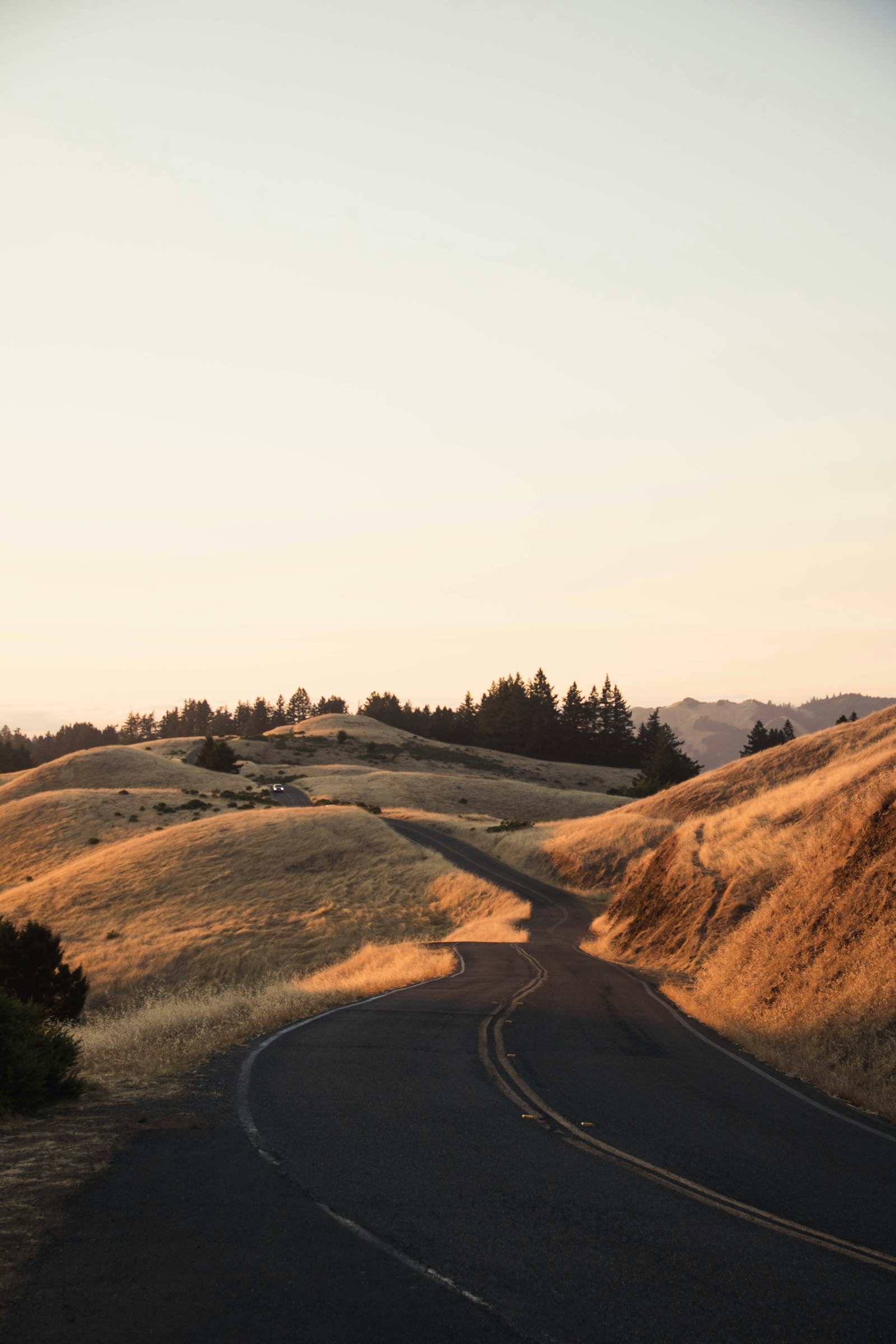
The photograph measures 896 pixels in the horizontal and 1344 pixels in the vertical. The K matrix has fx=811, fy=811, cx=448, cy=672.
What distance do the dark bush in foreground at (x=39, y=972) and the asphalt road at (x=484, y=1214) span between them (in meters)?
14.5

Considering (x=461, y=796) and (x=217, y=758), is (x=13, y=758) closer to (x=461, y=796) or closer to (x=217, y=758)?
(x=217, y=758)

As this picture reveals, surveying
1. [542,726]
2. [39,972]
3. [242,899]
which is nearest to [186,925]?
[242,899]

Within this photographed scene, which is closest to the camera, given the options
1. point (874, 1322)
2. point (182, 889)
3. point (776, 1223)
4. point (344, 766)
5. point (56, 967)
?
point (874, 1322)

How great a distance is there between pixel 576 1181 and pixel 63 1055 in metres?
6.64

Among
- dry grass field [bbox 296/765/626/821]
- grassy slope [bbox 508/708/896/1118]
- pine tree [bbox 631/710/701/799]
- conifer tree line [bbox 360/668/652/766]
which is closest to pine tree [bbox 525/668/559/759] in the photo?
conifer tree line [bbox 360/668/652/766]

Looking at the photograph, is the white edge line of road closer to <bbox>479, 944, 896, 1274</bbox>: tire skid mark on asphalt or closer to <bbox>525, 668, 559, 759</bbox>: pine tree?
<bbox>479, 944, 896, 1274</bbox>: tire skid mark on asphalt

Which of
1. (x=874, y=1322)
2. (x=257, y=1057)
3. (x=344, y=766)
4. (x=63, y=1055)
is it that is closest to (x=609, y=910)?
(x=257, y=1057)

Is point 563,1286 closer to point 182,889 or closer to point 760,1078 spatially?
point 760,1078

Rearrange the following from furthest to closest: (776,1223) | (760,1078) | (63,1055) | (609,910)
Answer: (609,910), (760,1078), (63,1055), (776,1223)

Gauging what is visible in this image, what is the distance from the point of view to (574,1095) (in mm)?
10781

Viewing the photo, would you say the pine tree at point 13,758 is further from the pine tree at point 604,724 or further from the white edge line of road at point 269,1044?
the white edge line of road at point 269,1044

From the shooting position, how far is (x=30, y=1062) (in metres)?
9.52

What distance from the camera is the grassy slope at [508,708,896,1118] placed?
13.3 metres

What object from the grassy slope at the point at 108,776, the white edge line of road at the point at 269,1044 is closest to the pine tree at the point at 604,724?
the grassy slope at the point at 108,776
